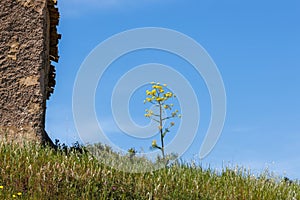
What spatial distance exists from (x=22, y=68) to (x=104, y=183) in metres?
4.22

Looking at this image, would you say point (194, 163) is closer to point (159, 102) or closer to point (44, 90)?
point (159, 102)

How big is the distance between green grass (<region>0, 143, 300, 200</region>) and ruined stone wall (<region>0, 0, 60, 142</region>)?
1484 millimetres

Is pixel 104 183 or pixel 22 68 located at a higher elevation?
pixel 22 68

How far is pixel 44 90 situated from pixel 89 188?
4.65m

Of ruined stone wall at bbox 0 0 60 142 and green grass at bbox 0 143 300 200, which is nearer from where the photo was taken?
green grass at bbox 0 143 300 200

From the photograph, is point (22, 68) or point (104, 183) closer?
point (104, 183)

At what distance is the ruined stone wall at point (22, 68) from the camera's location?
1059cm

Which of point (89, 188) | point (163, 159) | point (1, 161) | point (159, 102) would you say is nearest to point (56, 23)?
point (159, 102)

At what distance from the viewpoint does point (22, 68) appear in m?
10.8

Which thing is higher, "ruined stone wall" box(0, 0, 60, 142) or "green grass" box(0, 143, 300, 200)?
"ruined stone wall" box(0, 0, 60, 142)

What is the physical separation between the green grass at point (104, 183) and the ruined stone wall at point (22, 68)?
1.48 metres

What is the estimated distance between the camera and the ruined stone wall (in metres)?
10.6

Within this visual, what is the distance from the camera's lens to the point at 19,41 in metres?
10.9

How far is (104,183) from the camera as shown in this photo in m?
7.45
